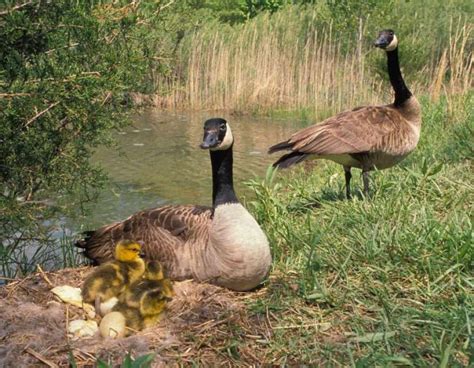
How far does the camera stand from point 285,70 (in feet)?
46.5

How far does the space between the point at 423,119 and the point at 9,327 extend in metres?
7.24

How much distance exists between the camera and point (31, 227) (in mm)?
4574

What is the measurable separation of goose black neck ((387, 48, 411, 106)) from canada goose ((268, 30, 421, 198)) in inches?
10.5

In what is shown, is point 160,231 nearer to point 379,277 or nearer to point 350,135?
point 379,277

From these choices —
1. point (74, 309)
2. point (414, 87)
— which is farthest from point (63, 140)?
point (414, 87)

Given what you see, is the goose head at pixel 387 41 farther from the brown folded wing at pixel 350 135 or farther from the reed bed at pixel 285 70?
the reed bed at pixel 285 70

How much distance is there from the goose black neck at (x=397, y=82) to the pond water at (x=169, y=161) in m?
2.67

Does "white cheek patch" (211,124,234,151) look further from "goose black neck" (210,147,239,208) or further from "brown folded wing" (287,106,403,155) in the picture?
"brown folded wing" (287,106,403,155)

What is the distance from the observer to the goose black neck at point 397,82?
5.80 meters

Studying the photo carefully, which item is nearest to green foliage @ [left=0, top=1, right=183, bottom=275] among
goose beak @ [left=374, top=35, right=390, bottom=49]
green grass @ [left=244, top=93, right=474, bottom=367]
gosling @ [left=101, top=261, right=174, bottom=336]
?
gosling @ [left=101, top=261, right=174, bottom=336]

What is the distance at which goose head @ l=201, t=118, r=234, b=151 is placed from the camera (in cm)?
356

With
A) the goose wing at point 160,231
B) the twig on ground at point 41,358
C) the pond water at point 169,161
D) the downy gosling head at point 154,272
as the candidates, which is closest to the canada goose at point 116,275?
the downy gosling head at point 154,272

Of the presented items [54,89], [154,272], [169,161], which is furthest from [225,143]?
[169,161]

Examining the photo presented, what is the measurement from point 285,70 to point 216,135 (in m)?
10.9
